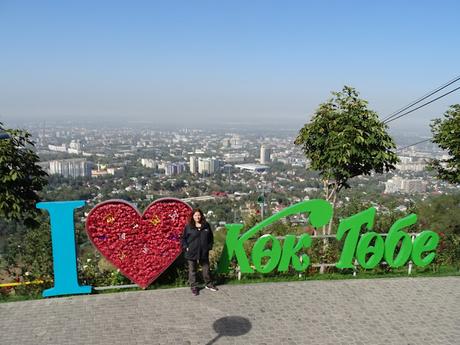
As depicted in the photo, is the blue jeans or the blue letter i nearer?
the blue letter i

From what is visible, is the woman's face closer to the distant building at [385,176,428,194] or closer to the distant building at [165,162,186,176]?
the distant building at [385,176,428,194]

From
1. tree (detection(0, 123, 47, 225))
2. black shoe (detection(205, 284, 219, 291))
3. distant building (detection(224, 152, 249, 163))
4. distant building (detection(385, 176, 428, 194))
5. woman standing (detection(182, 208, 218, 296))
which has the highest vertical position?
tree (detection(0, 123, 47, 225))

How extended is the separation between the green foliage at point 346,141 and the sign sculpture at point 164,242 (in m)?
1.43

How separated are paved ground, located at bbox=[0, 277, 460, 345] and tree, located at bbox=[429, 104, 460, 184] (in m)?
3.50

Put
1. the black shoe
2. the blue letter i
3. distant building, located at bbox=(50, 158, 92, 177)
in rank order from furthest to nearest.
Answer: distant building, located at bbox=(50, 158, 92, 177)
the black shoe
the blue letter i

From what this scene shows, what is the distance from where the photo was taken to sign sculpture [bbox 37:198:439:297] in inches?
259

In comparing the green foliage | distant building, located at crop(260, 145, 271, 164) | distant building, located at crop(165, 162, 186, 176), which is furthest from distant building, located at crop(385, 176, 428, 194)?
distant building, located at crop(260, 145, 271, 164)

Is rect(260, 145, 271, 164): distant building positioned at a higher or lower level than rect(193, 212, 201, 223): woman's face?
lower

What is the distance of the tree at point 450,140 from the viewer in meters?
9.24

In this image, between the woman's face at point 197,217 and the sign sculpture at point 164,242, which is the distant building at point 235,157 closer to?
the sign sculpture at point 164,242

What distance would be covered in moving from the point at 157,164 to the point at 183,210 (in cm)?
5700

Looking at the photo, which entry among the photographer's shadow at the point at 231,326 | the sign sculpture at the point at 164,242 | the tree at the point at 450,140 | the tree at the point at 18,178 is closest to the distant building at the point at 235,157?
the tree at the point at 450,140

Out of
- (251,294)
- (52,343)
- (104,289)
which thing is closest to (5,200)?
(104,289)

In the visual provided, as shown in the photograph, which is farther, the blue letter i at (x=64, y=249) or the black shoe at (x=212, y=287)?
the black shoe at (x=212, y=287)
